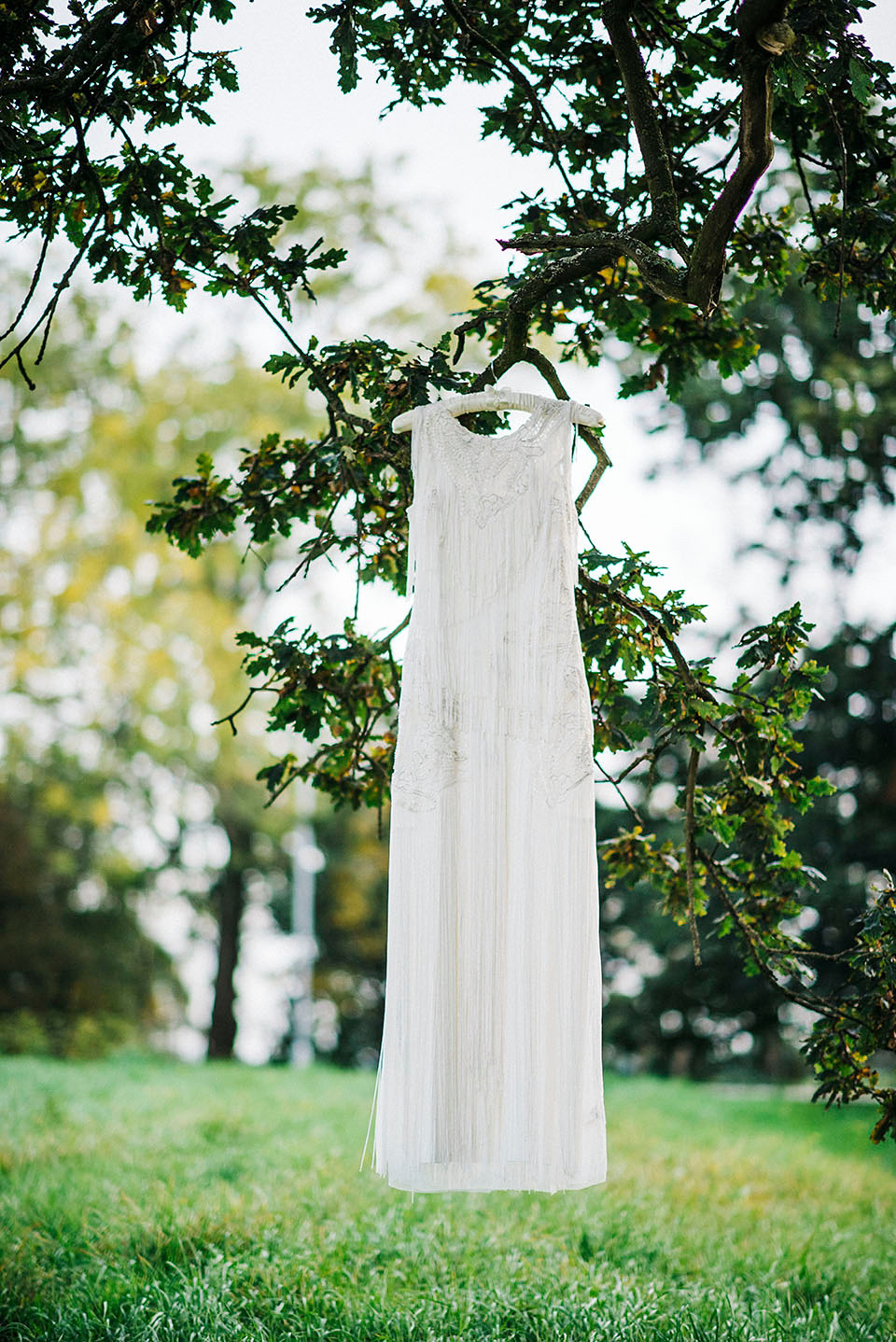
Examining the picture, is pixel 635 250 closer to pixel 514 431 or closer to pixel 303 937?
pixel 514 431

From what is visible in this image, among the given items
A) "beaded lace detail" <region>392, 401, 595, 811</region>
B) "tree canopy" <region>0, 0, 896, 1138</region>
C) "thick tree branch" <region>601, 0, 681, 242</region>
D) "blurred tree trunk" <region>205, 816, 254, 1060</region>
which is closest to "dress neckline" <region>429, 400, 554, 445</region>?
"beaded lace detail" <region>392, 401, 595, 811</region>

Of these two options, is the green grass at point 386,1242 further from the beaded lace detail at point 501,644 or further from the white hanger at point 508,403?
the white hanger at point 508,403

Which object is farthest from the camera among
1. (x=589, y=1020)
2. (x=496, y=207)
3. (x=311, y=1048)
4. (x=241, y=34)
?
(x=311, y=1048)

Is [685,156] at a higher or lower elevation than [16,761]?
higher

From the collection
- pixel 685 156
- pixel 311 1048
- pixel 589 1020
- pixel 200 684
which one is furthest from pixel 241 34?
pixel 311 1048

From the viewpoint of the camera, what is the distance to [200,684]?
452 inches

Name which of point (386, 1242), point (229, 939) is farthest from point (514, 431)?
point (229, 939)

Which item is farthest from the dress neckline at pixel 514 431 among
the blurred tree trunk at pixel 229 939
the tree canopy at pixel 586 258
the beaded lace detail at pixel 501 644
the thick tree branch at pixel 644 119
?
the blurred tree trunk at pixel 229 939

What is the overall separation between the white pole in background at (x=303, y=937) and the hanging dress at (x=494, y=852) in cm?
1117

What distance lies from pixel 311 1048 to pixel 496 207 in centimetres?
1374

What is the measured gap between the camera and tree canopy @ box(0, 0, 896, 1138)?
2559 millimetres

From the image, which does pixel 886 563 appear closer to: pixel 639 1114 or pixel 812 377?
pixel 812 377

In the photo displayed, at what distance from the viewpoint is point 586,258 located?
8.84 feet

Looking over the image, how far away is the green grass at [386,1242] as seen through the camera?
2.96 m
